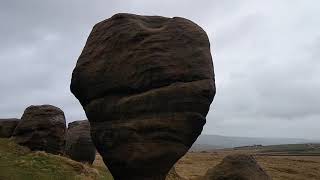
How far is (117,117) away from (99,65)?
2386 millimetres

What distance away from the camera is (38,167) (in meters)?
32.3

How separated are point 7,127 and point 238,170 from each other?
22.4m

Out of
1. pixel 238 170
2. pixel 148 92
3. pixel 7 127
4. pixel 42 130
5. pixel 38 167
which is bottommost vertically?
pixel 38 167

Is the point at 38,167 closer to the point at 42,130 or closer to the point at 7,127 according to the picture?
the point at 42,130

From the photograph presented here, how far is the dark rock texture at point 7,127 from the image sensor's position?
143 feet

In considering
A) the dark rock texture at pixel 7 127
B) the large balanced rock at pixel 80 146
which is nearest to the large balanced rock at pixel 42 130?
the large balanced rock at pixel 80 146

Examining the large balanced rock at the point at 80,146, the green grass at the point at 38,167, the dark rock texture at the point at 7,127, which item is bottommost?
the green grass at the point at 38,167

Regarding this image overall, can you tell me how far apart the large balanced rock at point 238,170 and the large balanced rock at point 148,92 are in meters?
11.8

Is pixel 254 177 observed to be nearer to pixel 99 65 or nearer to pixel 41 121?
pixel 99 65

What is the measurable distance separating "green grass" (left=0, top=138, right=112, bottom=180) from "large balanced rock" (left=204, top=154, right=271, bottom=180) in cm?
835

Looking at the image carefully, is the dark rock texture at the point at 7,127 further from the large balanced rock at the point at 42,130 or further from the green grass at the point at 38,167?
the green grass at the point at 38,167

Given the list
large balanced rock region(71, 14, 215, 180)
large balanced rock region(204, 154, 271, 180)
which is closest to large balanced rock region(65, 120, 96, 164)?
large balanced rock region(204, 154, 271, 180)

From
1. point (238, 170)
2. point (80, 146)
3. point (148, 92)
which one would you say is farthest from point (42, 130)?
point (148, 92)

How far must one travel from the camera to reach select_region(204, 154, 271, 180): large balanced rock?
103ft
